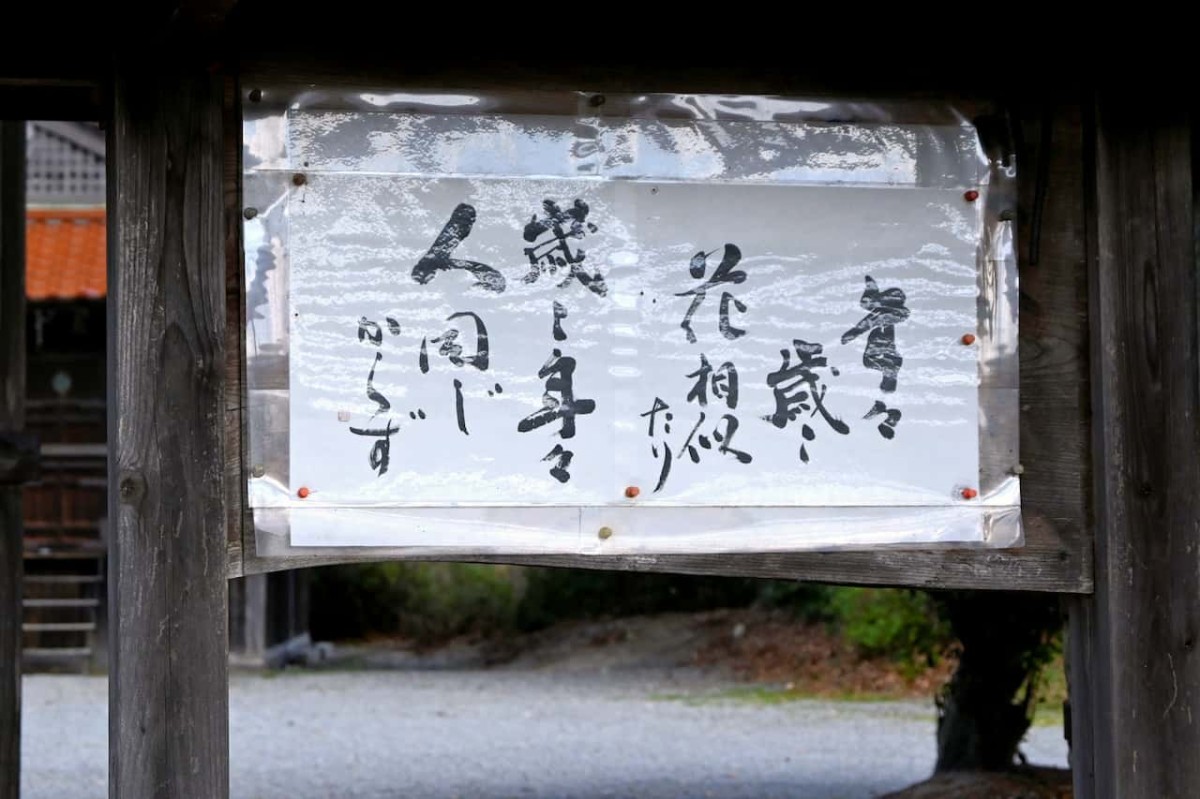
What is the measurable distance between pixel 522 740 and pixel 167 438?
7.80 meters

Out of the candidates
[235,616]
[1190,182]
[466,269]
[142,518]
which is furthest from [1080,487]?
[235,616]

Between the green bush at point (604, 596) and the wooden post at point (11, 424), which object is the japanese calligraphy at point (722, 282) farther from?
the green bush at point (604, 596)

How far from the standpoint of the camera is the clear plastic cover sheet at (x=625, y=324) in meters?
2.54

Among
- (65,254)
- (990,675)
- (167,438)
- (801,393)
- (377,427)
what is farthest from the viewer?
(65,254)

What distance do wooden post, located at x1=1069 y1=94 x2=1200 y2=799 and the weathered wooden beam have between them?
3.46 m

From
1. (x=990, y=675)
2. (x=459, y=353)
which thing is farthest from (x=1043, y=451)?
(x=990, y=675)

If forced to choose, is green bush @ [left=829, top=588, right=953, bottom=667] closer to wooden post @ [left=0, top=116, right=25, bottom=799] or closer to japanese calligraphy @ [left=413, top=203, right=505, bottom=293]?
wooden post @ [left=0, top=116, right=25, bottom=799]

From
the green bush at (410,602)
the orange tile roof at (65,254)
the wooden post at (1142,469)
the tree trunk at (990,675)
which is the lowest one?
the green bush at (410,602)

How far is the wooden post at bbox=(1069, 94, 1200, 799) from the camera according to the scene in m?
2.59

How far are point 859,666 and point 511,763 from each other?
5481mm

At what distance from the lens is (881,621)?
13.1 meters

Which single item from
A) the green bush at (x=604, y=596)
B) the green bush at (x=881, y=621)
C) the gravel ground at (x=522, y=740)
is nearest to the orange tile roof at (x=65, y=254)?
the gravel ground at (x=522, y=740)

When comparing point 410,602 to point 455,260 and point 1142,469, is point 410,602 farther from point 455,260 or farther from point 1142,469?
point 1142,469

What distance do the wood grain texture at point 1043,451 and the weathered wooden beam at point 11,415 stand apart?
2744 mm
